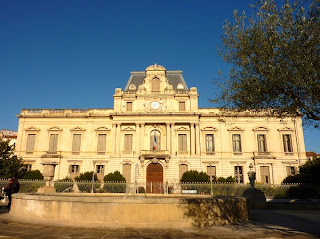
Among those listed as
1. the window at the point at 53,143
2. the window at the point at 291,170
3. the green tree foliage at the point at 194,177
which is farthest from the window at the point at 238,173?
the window at the point at 53,143

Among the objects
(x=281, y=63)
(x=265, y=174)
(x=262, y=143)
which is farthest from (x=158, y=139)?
(x=281, y=63)

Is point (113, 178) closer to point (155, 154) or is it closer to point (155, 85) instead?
point (155, 154)

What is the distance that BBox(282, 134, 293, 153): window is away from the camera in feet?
101

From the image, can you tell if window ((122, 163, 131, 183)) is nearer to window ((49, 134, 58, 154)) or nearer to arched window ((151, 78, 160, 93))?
window ((49, 134, 58, 154))

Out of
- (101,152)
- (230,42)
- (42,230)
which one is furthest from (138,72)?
(42,230)

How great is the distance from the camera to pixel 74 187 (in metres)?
19.6

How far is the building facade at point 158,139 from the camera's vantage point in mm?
30000

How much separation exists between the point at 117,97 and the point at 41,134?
37.9 feet

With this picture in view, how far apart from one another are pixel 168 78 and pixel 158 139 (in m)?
9.30

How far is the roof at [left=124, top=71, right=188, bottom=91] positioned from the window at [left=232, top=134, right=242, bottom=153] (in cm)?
936

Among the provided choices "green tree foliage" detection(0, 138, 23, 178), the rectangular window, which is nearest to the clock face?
the rectangular window

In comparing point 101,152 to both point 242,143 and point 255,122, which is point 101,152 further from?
point 255,122

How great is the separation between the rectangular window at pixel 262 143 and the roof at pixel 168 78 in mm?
11736

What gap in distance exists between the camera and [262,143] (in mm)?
31188
